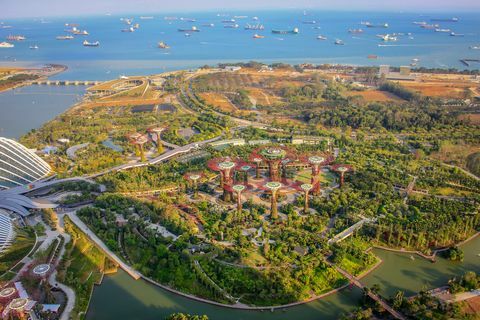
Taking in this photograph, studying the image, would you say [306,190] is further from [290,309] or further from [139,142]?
[139,142]

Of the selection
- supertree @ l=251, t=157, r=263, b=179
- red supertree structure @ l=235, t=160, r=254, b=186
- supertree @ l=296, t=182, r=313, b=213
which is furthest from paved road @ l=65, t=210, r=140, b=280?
supertree @ l=251, t=157, r=263, b=179

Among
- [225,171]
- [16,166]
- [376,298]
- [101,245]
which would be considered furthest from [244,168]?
[16,166]

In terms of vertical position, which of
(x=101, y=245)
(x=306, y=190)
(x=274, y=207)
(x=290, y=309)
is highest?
(x=306, y=190)

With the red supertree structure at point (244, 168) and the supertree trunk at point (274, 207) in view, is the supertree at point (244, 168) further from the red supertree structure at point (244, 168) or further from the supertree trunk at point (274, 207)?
the supertree trunk at point (274, 207)

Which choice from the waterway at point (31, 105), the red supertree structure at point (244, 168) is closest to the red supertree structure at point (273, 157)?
the red supertree structure at point (244, 168)

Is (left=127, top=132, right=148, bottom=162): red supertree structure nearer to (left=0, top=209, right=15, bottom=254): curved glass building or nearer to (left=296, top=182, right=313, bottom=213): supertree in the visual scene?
(left=0, top=209, right=15, bottom=254): curved glass building
